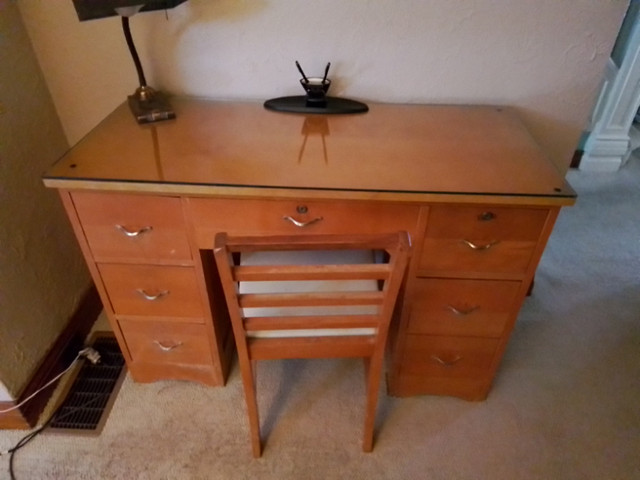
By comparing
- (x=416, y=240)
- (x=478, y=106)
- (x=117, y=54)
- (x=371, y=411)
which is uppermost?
(x=117, y=54)

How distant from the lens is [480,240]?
1066 millimetres

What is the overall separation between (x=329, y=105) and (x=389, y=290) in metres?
0.71

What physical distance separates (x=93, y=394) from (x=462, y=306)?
1.23 meters

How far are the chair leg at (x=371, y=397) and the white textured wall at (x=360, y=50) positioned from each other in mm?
846

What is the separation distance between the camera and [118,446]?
130 centimetres

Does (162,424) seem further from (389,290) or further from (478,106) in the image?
(478,106)

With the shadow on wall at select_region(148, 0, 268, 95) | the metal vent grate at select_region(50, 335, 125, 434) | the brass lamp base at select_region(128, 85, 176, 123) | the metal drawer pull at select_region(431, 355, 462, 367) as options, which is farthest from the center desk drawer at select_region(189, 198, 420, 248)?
the metal vent grate at select_region(50, 335, 125, 434)

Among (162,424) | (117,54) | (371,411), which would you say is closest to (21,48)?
(117,54)

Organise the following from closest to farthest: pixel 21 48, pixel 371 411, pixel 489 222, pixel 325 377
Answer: pixel 489 222
pixel 371 411
pixel 21 48
pixel 325 377

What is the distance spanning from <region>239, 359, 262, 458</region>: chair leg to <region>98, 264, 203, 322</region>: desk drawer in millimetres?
257

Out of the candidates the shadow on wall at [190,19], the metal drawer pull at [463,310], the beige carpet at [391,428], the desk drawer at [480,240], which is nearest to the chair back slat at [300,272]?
the desk drawer at [480,240]

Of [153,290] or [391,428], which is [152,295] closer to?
[153,290]

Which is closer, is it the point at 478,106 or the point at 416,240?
the point at 416,240

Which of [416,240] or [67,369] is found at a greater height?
[416,240]
